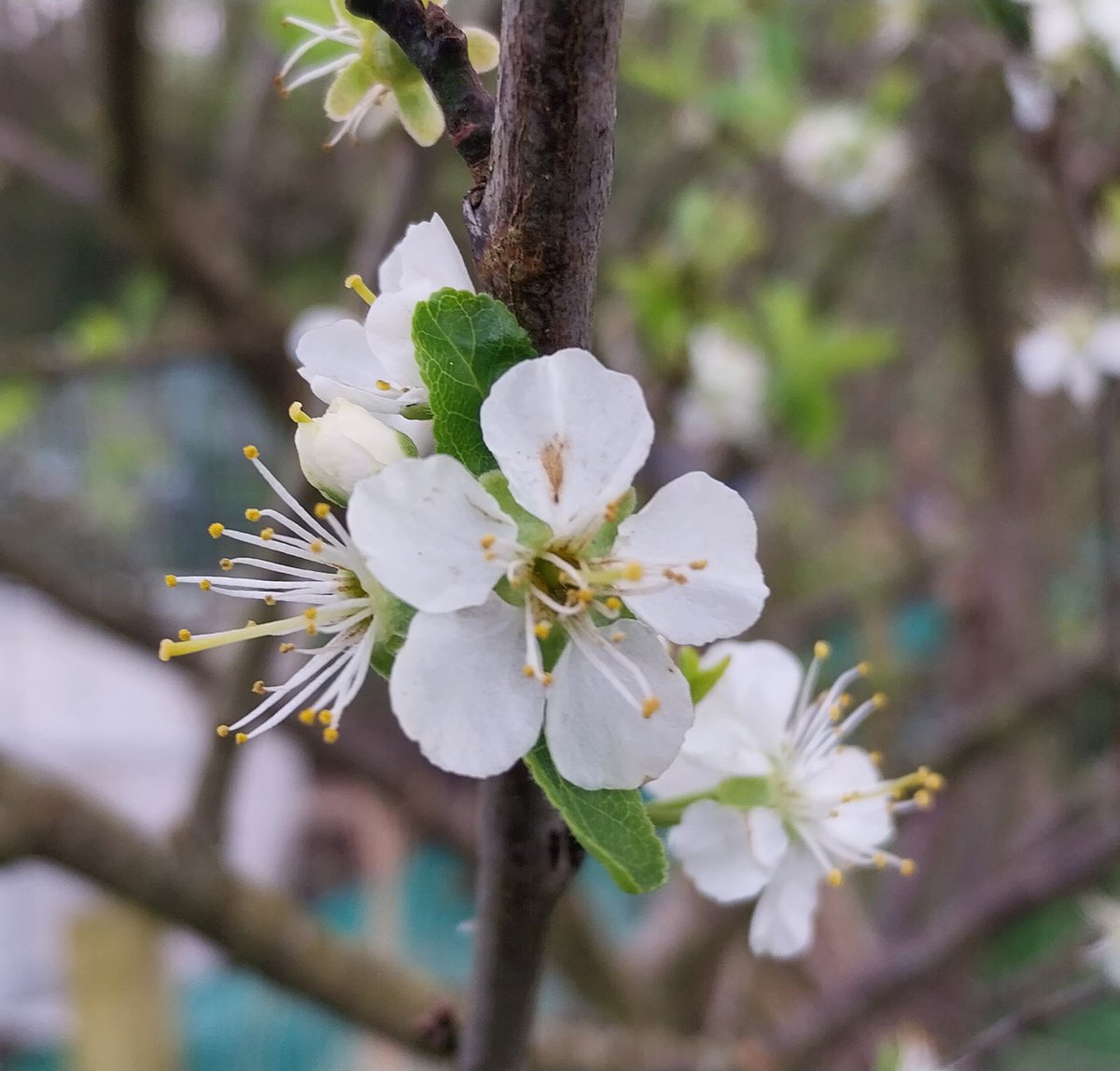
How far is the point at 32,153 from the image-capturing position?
146 centimetres

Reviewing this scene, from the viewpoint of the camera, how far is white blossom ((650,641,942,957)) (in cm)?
46

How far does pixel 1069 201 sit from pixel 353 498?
1.00m

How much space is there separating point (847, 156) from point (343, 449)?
5.50ft

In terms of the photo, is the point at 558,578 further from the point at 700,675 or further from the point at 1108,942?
the point at 1108,942

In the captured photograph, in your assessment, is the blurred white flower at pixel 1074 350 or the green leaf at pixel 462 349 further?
the blurred white flower at pixel 1074 350

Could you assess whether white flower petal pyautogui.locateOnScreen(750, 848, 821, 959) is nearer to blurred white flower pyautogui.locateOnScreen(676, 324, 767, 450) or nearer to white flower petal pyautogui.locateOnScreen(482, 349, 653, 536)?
white flower petal pyautogui.locateOnScreen(482, 349, 653, 536)

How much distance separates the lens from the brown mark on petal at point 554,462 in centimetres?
34

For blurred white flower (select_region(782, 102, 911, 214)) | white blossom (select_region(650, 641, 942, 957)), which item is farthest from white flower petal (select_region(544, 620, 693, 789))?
blurred white flower (select_region(782, 102, 911, 214))

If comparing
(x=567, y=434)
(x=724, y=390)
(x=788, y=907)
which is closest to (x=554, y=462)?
(x=567, y=434)

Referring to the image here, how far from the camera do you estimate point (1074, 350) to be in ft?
4.27

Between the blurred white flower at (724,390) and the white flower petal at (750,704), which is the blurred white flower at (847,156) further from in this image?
the white flower petal at (750,704)

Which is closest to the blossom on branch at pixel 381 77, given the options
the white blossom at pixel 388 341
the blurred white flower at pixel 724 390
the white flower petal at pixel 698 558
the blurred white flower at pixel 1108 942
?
the white blossom at pixel 388 341

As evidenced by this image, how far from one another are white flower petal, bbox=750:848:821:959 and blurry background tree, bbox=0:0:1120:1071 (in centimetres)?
17

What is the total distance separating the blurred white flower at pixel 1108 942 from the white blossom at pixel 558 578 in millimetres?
679
